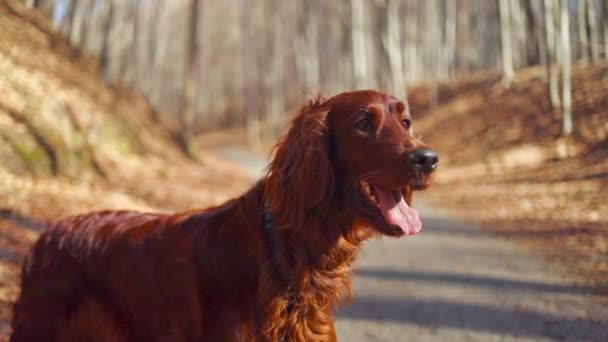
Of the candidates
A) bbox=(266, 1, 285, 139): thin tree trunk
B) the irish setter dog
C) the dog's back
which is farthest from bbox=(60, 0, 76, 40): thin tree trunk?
the irish setter dog

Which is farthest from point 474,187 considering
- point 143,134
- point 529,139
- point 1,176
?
point 1,176

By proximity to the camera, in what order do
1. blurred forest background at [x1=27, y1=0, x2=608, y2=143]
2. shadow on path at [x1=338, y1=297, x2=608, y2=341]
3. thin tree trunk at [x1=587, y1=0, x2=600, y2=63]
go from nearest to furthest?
shadow on path at [x1=338, y1=297, x2=608, y2=341] < thin tree trunk at [x1=587, y1=0, x2=600, y2=63] < blurred forest background at [x1=27, y1=0, x2=608, y2=143]

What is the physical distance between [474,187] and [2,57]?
1123 cm

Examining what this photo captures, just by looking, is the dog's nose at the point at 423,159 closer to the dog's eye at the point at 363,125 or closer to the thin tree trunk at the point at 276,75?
the dog's eye at the point at 363,125

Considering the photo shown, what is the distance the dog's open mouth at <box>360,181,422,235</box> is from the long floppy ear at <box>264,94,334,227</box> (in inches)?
6.9

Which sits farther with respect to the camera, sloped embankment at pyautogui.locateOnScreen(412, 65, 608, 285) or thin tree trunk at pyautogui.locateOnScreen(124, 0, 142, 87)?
thin tree trunk at pyautogui.locateOnScreen(124, 0, 142, 87)

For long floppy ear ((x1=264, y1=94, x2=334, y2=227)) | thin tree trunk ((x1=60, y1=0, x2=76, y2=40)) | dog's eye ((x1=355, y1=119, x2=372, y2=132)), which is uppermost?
thin tree trunk ((x1=60, y1=0, x2=76, y2=40))

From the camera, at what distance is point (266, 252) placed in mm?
2217

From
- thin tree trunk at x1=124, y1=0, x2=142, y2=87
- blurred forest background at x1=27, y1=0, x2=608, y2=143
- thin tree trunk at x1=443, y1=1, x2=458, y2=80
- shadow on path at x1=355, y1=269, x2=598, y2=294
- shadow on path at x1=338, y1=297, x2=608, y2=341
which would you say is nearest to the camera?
shadow on path at x1=338, y1=297, x2=608, y2=341

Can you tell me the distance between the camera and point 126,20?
27.2 m

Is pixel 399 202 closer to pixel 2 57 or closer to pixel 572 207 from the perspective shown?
pixel 572 207

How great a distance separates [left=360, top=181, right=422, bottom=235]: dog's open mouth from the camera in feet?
7.39

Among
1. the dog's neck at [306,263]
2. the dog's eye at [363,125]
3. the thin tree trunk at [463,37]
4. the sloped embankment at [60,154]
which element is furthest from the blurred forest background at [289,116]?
the thin tree trunk at [463,37]

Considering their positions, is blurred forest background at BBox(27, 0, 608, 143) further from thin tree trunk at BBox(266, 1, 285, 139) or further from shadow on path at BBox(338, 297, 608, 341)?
shadow on path at BBox(338, 297, 608, 341)
